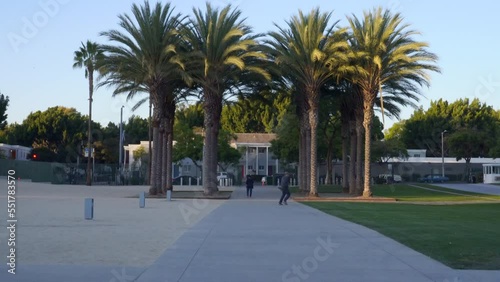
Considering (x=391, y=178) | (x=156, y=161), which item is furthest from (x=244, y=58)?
(x=391, y=178)

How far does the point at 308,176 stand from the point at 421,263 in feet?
112

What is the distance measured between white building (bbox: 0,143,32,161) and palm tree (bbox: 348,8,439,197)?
52140 millimetres

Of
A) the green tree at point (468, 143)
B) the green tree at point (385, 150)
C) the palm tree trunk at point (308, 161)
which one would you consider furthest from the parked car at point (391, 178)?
the palm tree trunk at point (308, 161)

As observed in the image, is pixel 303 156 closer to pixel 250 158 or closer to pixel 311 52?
pixel 311 52

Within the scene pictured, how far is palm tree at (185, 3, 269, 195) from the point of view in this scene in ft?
129

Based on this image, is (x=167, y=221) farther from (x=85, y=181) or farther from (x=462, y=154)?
(x=462, y=154)

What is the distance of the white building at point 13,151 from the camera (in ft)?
261

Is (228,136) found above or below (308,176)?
above

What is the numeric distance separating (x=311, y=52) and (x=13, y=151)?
5447 centimetres

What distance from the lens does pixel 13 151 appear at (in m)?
82.2

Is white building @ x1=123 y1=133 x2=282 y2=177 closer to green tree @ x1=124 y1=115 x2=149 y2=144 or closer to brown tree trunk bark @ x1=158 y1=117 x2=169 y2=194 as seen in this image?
green tree @ x1=124 y1=115 x2=149 y2=144

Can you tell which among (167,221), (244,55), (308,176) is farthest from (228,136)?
(167,221)

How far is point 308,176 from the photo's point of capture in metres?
46.8

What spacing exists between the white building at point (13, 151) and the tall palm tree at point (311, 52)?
49.0 meters
